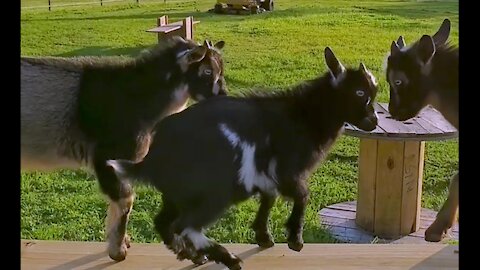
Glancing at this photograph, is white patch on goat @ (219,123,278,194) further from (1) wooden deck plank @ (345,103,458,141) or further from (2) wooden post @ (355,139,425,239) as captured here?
(2) wooden post @ (355,139,425,239)

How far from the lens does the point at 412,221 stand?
91.7 inches

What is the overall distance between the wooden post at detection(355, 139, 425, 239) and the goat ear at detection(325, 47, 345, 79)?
842mm

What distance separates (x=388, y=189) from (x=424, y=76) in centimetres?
107

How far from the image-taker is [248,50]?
2434 millimetres

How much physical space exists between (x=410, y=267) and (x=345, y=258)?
0.15m

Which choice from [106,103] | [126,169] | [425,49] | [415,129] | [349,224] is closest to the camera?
[425,49]

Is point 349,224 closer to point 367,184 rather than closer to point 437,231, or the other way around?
point 367,184

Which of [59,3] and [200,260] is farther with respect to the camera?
[59,3]

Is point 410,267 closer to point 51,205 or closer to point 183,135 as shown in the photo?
point 183,135

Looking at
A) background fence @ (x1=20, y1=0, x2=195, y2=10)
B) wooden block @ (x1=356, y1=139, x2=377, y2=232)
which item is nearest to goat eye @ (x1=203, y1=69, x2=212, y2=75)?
background fence @ (x1=20, y1=0, x2=195, y2=10)

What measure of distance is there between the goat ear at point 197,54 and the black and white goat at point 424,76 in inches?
13.8

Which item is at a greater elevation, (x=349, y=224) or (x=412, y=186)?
(x=412, y=186)

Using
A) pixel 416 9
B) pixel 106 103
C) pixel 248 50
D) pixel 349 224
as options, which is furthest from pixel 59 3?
pixel 349 224

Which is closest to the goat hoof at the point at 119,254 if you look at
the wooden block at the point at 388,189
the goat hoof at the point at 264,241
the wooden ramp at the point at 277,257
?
the wooden ramp at the point at 277,257
